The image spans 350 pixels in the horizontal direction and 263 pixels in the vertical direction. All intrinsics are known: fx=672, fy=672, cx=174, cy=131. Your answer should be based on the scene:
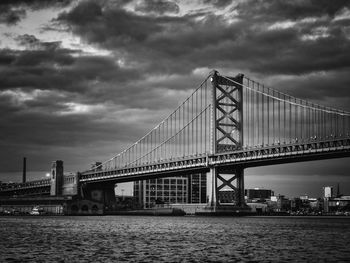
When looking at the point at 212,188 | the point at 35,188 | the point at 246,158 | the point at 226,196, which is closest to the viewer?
the point at 246,158

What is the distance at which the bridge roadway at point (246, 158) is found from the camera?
264ft

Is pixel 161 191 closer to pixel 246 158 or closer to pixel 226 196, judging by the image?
pixel 226 196

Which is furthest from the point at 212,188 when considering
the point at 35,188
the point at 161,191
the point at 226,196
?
the point at 35,188

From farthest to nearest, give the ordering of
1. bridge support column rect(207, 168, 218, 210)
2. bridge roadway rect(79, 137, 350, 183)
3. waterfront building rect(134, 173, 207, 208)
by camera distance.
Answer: waterfront building rect(134, 173, 207, 208) → bridge support column rect(207, 168, 218, 210) → bridge roadway rect(79, 137, 350, 183)

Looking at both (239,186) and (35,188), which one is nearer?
(239,186)

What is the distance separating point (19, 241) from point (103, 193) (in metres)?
106

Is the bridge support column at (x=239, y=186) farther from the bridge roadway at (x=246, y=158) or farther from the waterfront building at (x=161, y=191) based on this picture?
the waterfront building at (x=161, y=191)

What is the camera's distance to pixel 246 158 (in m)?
93.2

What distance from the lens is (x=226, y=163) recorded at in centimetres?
9712

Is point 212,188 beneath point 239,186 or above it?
beneath

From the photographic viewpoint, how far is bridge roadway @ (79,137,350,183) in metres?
80.4

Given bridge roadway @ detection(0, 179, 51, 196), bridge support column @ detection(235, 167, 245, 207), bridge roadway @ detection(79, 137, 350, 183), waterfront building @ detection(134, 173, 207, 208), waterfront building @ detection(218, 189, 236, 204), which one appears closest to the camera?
bridge roadway @ detection(79, 137, 350, 183)

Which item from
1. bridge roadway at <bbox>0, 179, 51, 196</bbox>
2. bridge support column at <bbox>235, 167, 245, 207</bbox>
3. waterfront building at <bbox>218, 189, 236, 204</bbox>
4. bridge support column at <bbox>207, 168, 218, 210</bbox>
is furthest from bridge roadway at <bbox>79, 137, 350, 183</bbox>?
bridge roadway at <bbox>0, 179, 51, 196</bbox>

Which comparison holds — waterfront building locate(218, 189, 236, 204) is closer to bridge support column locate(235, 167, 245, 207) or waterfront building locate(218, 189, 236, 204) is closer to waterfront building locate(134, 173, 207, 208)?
bridge support column locate(235, 167, 245, 207)
